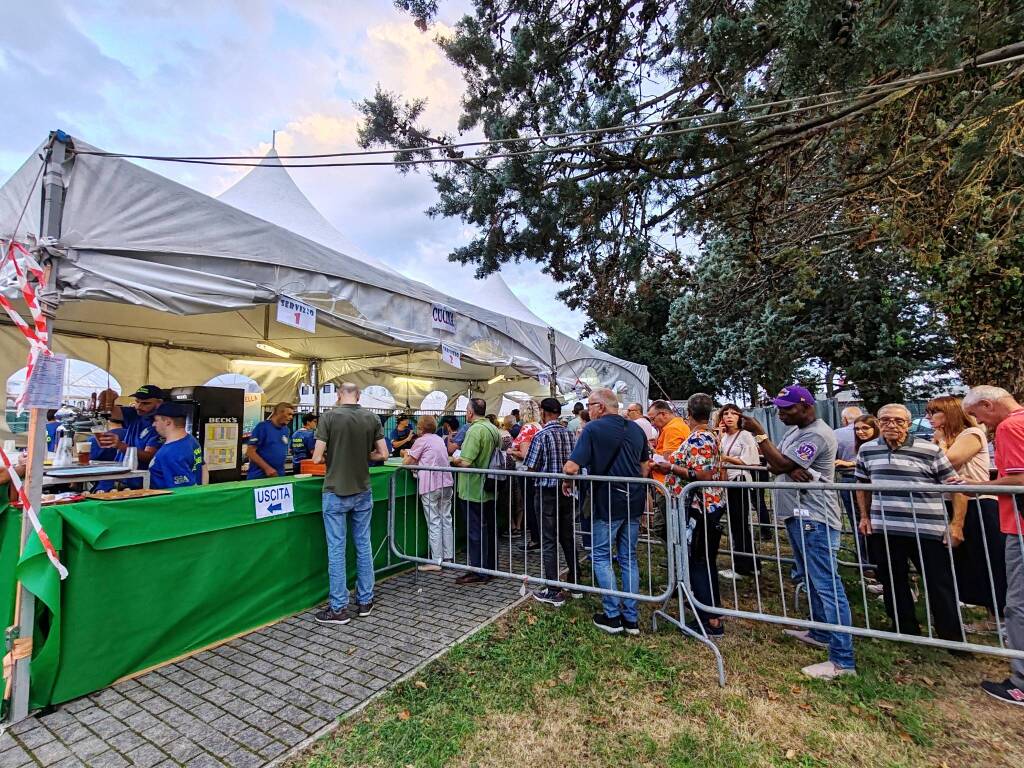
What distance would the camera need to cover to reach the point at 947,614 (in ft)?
11.9

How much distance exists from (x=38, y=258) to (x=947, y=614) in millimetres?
6799

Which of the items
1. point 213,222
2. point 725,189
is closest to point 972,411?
point 725,189

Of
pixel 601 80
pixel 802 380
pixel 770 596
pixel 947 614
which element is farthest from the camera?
pixel 802 380

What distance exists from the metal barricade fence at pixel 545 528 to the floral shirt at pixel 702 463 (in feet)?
1.04

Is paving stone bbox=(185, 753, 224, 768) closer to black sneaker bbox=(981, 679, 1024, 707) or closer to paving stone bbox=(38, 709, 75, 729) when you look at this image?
paving stone bbox=(38, 709, 75, 729)

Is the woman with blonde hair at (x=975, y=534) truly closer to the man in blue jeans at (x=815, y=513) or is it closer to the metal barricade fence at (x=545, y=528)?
the man in blue jeans at (x=815, y=513)

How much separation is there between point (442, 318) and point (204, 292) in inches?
106

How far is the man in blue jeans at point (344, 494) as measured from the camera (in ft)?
14.0

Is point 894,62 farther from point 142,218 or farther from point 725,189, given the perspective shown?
point 142,218

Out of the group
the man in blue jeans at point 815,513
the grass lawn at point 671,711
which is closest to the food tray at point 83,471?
the grass lawn at point 671,711

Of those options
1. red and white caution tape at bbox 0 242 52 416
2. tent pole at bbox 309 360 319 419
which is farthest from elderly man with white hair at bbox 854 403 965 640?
tent pole at bbox 309 360 319 419

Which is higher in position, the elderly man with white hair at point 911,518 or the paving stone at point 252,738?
the elderly man with white hair at point 911,518

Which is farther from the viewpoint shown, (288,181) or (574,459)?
(288,181)

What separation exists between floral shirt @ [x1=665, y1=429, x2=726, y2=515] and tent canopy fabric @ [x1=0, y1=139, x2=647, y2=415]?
118 inches
